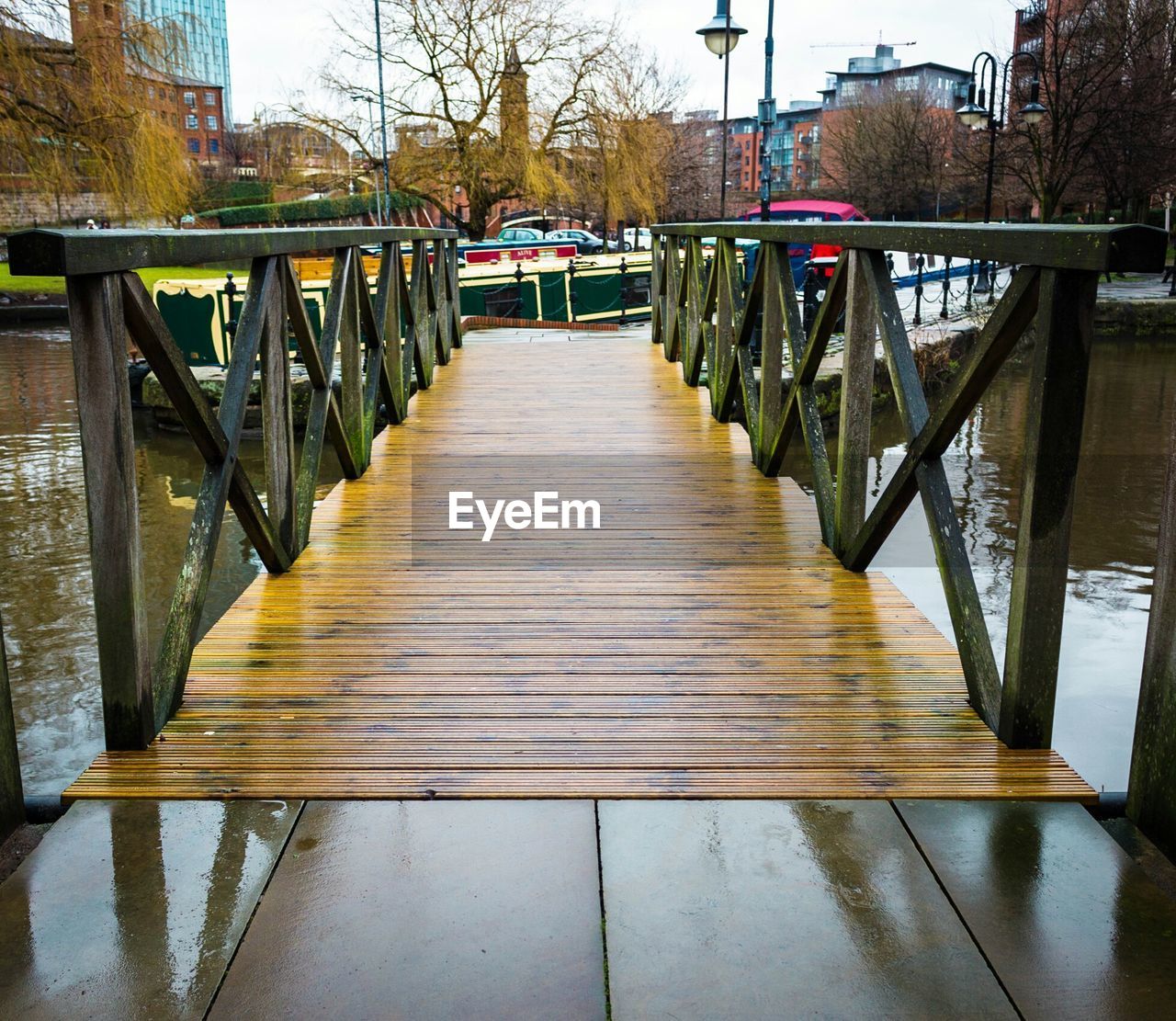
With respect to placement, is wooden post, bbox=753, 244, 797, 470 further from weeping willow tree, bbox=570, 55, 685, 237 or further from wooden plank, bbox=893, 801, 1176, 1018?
weeping willow tree, bbox=570, 55, 685, 237

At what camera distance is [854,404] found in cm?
383

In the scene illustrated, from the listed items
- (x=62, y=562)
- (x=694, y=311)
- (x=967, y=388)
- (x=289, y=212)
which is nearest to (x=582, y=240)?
(x=289, y=212)

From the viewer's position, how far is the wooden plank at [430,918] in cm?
170

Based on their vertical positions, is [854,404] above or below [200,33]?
below

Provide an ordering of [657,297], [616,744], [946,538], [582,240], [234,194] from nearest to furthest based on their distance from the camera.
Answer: [616,744] < [946,538] < [657,297] < [582,240] < [234,194]

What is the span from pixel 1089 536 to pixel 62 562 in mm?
7863

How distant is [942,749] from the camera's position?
2.51 metres

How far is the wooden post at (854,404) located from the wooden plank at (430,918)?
1.98 metres

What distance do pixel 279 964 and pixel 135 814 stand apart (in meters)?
0.61

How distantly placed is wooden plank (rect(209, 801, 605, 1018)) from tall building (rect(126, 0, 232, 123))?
60.0 ft

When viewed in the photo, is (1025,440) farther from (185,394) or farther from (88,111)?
(88,111)

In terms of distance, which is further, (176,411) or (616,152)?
(616,152)

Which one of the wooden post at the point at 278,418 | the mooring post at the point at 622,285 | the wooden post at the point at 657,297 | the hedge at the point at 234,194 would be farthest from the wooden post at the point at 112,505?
the hedge at the point at 234,194

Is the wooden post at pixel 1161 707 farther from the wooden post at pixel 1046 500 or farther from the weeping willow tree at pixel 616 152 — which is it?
the weeping willow tree at pixel 616 152
